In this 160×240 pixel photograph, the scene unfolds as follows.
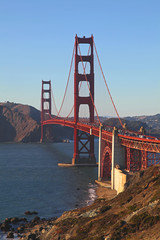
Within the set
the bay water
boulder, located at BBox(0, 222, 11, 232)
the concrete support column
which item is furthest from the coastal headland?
the concrete support column

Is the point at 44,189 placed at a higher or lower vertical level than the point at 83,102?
lower

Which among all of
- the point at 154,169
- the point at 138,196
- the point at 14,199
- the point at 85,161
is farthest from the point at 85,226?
the point at 85,161

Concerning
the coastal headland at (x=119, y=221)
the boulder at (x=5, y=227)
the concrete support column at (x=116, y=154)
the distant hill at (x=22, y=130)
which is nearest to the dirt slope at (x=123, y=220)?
the coastal headland at (x=119, y=221)

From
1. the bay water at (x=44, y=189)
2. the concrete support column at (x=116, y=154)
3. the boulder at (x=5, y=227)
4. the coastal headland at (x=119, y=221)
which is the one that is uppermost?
the concrete support column at (x=116, y=154)

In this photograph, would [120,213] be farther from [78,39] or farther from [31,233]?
[78,39]

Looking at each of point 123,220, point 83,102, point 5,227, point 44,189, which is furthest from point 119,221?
point 83,102

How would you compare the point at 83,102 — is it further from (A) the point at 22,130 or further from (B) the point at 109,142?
(A) the point at 22,130

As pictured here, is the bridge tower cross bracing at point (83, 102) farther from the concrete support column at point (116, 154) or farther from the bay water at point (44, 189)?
the concrete support column at point (116, 154)

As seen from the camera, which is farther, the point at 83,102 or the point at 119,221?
the point at 83,102
